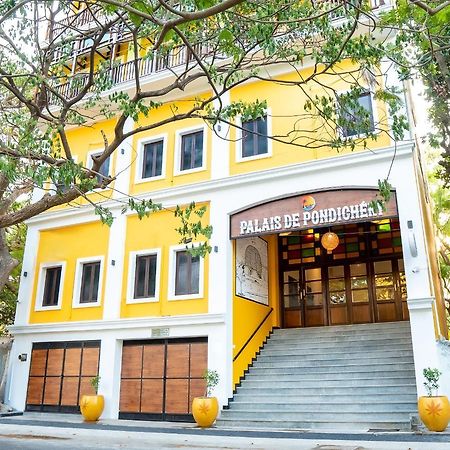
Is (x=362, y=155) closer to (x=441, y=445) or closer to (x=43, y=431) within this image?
(x=441, y=445)

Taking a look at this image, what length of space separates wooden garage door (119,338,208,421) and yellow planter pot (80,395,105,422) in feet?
→ 2.01

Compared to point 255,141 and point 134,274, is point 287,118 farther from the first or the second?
point 134,274

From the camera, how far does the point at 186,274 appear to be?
11.6 m

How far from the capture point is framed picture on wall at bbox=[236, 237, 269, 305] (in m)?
11.6

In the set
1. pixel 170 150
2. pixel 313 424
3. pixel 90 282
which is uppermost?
pixel 170 150

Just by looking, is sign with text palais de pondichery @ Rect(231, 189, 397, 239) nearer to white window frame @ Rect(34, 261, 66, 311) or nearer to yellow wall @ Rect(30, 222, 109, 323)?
yellow wall @ Rect(30, 222, 109, 323)

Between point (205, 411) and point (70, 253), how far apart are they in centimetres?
624

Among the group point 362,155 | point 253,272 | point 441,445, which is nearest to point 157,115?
point 253,272

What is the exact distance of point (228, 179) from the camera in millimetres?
11531

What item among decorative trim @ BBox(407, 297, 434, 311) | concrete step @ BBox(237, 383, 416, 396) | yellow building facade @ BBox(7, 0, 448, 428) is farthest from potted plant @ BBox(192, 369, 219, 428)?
decorative trim @ BBox(407, 297, 434, 311)

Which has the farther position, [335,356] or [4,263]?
[4,263]

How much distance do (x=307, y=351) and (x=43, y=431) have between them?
5.73 metres

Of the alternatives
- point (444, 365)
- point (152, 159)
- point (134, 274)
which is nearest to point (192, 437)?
point (444, 365)

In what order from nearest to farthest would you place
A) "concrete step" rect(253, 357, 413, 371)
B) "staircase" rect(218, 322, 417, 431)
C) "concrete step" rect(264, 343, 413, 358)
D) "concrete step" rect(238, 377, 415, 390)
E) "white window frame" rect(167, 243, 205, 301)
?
"staircase" rect(218, 322, 417, 431) → "concrete step" rect(238, 377, 415, 390) → "concrete step" rect(253, 357, 413, 371) → "concrete step" rect(264, 343, 413, 358) → "white window frame" rect(167, 243, 205, 301)
